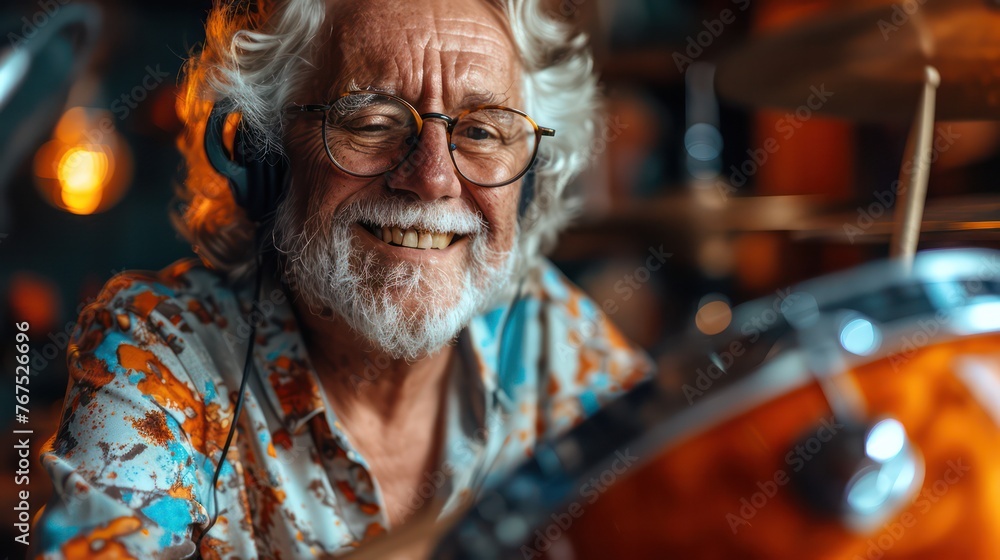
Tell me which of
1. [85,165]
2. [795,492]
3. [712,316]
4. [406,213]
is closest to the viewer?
[795,492]

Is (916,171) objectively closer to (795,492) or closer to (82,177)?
(795,492)

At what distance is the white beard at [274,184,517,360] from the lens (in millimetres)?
756

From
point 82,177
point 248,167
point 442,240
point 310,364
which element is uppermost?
point 82,177

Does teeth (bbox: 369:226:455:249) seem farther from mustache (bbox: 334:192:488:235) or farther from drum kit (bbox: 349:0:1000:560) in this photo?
drum kit (bbox: 349:0:1000:560)

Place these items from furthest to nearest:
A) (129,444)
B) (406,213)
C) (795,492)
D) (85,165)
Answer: (85,165) → (406,213) → (129,444) → (795,492)

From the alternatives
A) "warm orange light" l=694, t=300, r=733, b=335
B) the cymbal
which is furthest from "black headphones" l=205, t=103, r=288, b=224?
"warm orange light" l=694, t=300, r=733, b=335

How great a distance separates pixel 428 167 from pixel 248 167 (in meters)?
0.21

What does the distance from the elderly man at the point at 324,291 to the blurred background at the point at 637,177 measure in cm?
12

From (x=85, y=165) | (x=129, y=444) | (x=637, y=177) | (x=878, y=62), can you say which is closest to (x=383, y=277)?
(x=129, y=444)

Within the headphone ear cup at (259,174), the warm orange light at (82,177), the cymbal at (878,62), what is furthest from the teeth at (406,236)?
the warm orange light at (82,177)

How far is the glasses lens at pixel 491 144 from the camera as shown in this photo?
0.76 metres

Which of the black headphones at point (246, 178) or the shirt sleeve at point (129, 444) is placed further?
the black headphones at point (246, 178)

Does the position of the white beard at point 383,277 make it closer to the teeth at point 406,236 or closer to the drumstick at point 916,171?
the teeth at point 406,236

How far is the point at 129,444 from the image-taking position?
64 centimetres
